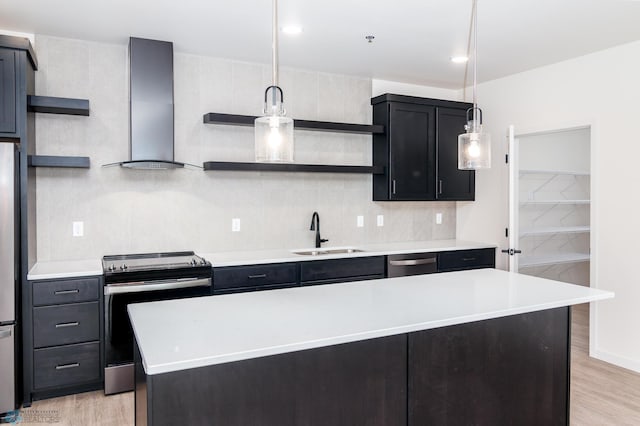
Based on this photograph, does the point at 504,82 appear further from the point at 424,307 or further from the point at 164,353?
the point at 164,353

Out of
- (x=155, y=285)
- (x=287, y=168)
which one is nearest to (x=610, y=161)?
(x=287, y=168)

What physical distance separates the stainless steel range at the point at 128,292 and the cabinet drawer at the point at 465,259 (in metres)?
2.28

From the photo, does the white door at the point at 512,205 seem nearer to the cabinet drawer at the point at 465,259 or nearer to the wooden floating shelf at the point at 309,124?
the cabinet drawer at the point at 465,259

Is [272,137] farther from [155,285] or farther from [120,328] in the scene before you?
[120,328]

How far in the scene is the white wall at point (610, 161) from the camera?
3590mm

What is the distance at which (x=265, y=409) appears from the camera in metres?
1.66

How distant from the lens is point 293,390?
1.70m

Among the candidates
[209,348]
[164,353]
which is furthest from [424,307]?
[164,353]

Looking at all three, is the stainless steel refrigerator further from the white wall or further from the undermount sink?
the white wall

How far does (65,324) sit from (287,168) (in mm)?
2064

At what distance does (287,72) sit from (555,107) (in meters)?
2.46

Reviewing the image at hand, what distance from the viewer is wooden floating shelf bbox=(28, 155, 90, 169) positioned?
3195mm

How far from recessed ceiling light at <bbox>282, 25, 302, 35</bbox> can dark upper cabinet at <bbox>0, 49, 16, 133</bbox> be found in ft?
5.86

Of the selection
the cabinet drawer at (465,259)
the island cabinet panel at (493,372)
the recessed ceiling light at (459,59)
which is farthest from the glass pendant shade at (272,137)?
the cabinet drawer at (465,259)
